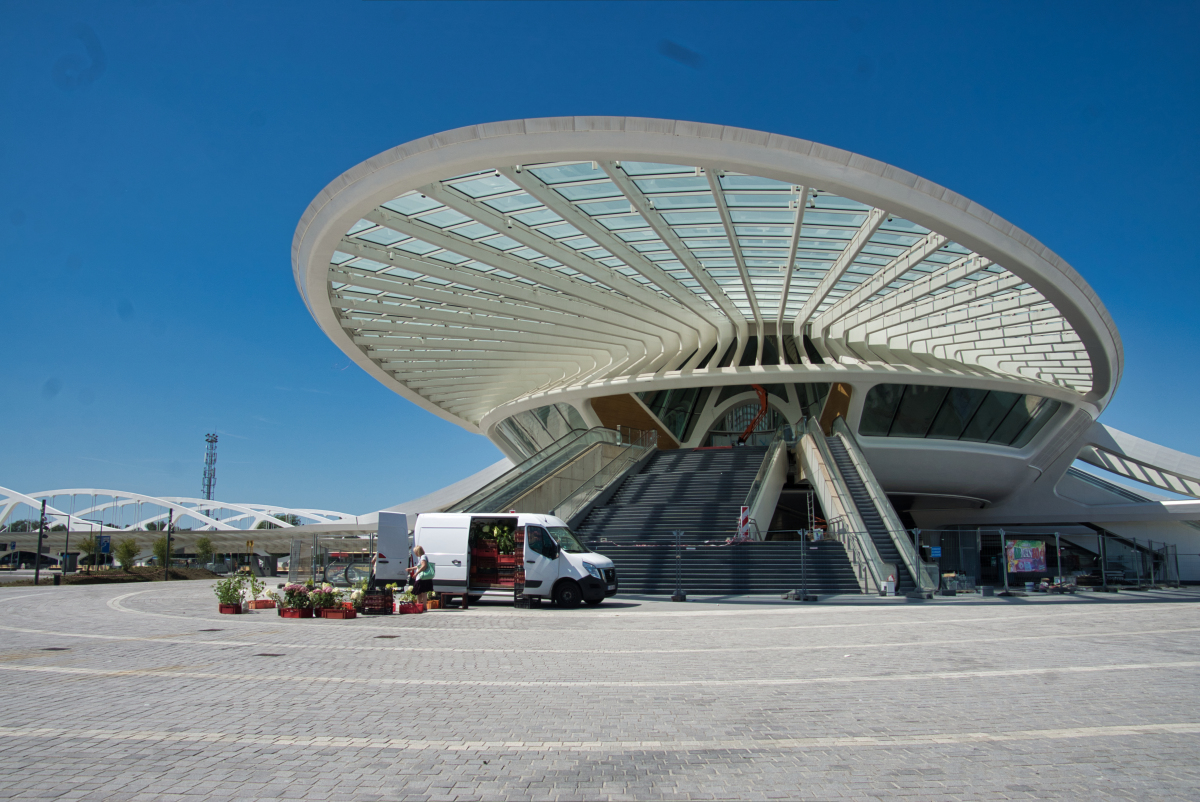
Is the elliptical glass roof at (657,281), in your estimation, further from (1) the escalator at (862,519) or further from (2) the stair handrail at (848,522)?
(2) the stair handrail at (848,522)

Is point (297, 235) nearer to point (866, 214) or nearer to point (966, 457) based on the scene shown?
point (866, 214)

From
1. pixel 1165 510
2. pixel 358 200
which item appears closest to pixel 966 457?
pixel 1165 510

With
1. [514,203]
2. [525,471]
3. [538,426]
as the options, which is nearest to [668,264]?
[514,203]

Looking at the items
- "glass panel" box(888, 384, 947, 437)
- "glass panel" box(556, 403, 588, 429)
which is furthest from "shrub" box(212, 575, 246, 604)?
"glass panel" box(888, 384, 947, 437)

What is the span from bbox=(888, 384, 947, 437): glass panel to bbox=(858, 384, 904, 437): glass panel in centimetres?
26

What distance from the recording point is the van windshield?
54.0 ft

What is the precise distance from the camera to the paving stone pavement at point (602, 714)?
14.1 ft

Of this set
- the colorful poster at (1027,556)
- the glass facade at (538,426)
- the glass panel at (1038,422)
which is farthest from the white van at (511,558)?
the glass panel at (1038,422)

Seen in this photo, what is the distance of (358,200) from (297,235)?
13.4ft

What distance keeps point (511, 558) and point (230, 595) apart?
5.41 m

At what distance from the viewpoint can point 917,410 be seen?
1294 inches

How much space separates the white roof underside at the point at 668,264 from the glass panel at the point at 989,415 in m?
1.14

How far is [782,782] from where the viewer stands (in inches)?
169

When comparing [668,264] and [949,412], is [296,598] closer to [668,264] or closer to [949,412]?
[668,264]
